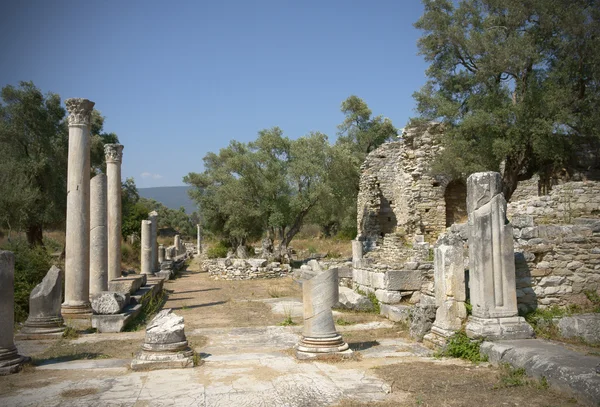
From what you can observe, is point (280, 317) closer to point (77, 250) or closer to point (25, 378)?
point (77, 250)

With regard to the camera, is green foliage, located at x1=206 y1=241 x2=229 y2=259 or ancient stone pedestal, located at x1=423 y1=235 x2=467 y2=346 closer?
ancient stone pedestal, located at x1=423 y1=235 x2=467 y2=346

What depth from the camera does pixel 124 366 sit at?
7711mm

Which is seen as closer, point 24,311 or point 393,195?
point 24,311

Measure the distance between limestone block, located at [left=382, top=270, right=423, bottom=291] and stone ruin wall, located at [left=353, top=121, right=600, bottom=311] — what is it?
25mm

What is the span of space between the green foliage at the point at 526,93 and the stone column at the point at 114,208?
41.2 ft

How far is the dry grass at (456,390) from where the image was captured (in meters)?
5.61

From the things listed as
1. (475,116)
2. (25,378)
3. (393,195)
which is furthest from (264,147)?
(25,378)

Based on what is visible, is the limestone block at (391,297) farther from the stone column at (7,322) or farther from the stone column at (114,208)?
the stone column at (114,208)

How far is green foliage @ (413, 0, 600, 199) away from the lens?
18.3m

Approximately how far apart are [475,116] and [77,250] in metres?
14.6

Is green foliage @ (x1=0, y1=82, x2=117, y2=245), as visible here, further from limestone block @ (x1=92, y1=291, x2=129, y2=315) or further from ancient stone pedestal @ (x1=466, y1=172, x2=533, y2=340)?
ancient stone pedestal @ (x1=466, y1=172, x2=533, y2=340)

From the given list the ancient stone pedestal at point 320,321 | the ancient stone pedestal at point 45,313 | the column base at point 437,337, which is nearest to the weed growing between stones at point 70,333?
the ancient stone pedestal at point 45,313

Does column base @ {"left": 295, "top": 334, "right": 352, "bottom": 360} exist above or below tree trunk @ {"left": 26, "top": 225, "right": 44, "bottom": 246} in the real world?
below

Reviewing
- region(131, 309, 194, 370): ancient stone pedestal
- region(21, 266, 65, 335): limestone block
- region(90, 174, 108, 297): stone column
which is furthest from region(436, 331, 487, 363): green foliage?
region(90, 174, 108, 297): stone column
